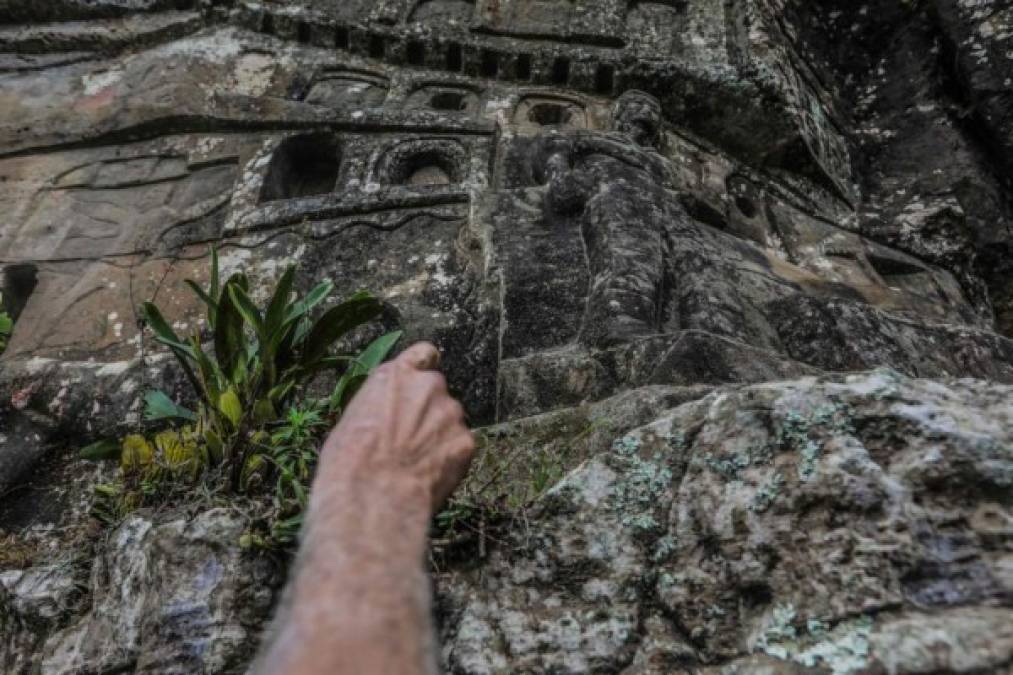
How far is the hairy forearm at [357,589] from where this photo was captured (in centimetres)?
96

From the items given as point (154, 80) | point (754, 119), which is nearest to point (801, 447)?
point (754, 119)

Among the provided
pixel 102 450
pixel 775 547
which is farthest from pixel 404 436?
pixel 102 450

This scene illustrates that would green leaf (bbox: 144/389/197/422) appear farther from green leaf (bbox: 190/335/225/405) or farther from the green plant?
the green plant

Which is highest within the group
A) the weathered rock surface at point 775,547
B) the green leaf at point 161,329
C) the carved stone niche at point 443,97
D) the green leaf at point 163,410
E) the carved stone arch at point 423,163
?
the carved stone niche at point 443,97

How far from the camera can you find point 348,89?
6.08m

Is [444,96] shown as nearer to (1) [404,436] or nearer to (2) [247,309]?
(2) [247,309]

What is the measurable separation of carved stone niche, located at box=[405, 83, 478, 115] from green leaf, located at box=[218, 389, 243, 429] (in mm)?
4002

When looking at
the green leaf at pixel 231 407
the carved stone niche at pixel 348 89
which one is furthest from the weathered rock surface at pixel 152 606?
the carved stone niche at pixel 348 89

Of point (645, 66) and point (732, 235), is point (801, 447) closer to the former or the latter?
point (732, 235)

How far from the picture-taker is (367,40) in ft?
21.1

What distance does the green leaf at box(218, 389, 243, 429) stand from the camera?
7.91 feet

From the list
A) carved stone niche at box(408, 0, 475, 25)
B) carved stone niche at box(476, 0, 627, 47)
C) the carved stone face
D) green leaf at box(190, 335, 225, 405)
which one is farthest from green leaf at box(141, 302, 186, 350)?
carved stone niche at box(408, 0, 475, 25)

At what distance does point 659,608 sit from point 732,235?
11.5ft

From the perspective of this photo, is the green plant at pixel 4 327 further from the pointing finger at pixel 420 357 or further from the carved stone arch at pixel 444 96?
the carved stone arch at pixel 444 96
